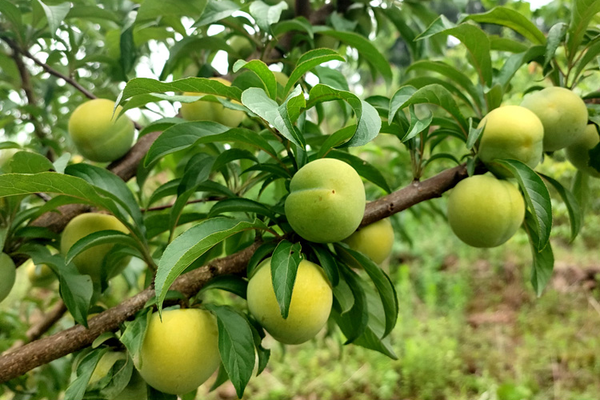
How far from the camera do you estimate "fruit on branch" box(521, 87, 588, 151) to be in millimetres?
815

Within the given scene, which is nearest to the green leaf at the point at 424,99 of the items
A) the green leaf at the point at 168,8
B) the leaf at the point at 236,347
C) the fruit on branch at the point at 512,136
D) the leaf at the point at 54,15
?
the fruit on branch at the point at 512,136

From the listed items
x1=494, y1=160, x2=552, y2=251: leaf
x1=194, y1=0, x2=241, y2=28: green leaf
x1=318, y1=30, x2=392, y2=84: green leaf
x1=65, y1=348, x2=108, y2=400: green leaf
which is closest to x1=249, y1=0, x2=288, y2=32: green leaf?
x1=194, y1=0, x2=241, y2=28: green leaf

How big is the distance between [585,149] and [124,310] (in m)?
0.92

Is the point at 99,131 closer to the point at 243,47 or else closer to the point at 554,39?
the point at 243,47

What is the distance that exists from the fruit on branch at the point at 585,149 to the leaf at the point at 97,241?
2.90ft

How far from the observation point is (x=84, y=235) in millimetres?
830

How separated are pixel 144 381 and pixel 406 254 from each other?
402 cm

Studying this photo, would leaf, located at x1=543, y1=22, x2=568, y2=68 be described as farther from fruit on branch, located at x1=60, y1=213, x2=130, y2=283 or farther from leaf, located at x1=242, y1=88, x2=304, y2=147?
fruit on branch, located at x1=60, y1=213, x2=130, y2=283

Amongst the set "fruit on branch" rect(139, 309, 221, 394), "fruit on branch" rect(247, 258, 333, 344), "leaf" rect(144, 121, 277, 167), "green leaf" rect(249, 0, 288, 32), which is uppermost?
"green leaf" rect(249, 0, 288, 32)

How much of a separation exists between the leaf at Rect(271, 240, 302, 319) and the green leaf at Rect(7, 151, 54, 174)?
388 millimetres

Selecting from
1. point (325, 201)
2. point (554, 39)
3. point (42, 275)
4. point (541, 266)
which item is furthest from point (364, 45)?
point (42, 275)

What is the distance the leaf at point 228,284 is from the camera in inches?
28.5

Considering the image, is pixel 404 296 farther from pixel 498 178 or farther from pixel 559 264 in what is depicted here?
pixel 498 178

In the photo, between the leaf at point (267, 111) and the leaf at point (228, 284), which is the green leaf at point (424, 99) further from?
the leaf at point (228, 284)
